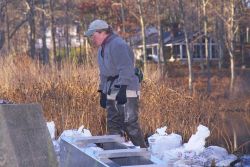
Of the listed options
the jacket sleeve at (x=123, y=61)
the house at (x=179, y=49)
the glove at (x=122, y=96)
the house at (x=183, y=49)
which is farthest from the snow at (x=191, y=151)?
the house at (x=183, y=49)

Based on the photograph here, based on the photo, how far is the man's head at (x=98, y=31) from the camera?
283 inches

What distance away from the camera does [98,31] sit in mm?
7234

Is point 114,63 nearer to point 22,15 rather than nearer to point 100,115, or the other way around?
point 100,115

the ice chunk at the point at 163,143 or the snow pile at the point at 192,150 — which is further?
the ice chunk at the point at 163,143

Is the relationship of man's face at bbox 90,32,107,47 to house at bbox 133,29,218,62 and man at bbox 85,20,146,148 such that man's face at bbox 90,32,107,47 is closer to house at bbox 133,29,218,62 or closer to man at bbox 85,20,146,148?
man at bbox 85,20,146,148

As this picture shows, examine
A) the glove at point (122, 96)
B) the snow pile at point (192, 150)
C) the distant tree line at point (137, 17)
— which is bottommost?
the snow pile at point (192, 150)

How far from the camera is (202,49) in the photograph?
2035 inches

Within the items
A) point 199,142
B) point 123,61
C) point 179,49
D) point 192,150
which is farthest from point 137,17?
point 123,61

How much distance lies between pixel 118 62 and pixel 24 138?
6.15 feet

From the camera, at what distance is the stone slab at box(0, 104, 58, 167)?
5457 mm

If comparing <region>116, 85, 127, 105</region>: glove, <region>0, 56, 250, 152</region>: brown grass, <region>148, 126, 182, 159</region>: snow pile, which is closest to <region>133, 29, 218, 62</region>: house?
<region>0, 56, 250, 152</region>: brown grass

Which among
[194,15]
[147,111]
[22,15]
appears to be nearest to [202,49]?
[194,15]

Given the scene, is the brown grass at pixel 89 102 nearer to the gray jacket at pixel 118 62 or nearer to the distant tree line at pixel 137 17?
the gray jacket at pixel 118 62

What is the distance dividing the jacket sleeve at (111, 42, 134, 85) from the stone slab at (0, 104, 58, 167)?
1.48m
